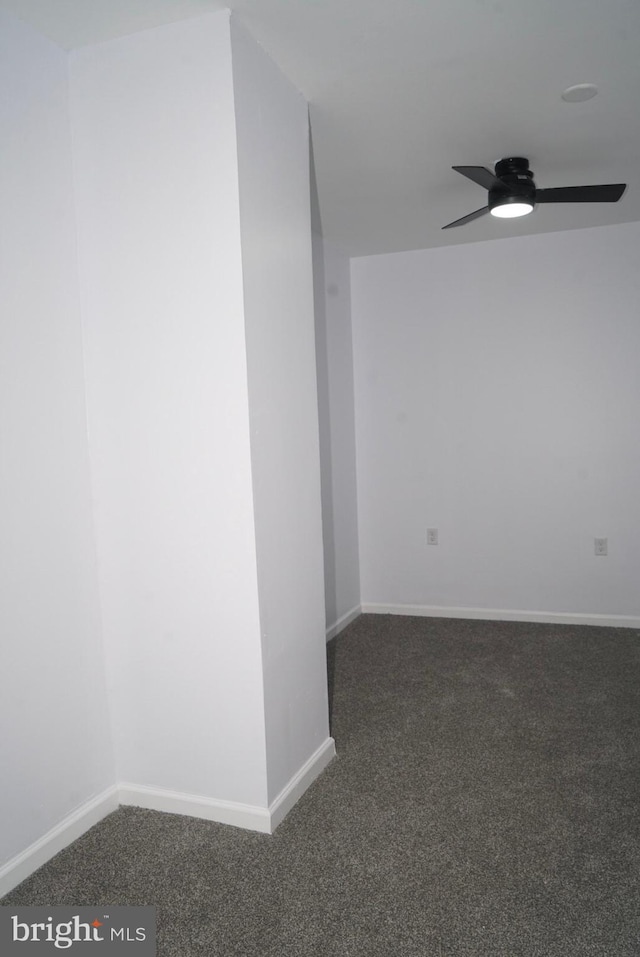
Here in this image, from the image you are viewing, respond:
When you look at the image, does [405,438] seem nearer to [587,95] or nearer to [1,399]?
[587,95]

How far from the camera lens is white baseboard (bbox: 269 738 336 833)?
2.22 m

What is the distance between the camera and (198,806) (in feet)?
7.45

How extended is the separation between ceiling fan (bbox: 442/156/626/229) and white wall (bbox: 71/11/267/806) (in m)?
1.18

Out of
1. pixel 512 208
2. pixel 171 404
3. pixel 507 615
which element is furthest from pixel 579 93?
pixel 507 615

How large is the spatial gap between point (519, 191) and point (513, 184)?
0.13 feet

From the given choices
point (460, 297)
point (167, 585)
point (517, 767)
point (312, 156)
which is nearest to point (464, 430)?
point (460, 297)

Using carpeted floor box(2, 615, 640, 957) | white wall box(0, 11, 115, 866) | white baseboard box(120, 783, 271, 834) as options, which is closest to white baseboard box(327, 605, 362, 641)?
carpeted floor box(2, 615, 640, 957)

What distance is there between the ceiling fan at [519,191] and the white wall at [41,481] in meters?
1.54

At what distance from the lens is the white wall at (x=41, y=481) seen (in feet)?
6.47

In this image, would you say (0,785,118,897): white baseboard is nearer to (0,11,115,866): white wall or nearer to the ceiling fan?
(0,11,115,866): white wall

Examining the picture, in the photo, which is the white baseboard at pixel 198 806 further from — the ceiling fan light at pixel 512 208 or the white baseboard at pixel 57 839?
the ceiling fan light at pixel 512 208

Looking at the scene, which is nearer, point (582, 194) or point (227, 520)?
point (227, 520)

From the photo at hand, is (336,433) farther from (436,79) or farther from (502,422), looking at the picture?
(436,79)

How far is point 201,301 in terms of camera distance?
82.1 inches
